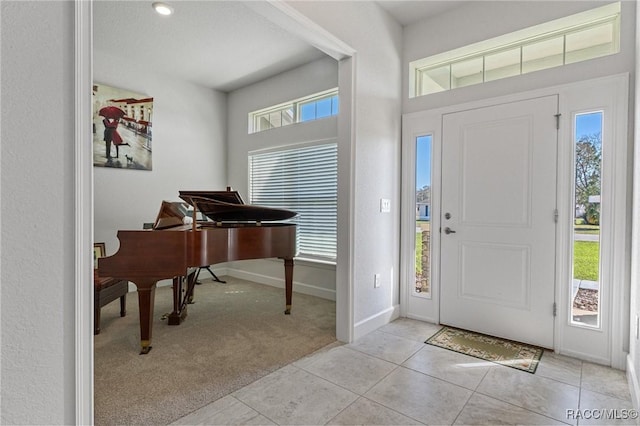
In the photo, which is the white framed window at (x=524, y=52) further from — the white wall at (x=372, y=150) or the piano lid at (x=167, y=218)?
the piano lid at (x=167, y=218)

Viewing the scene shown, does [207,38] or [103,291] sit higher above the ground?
[207,38]

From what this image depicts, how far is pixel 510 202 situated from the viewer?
257 centimetres

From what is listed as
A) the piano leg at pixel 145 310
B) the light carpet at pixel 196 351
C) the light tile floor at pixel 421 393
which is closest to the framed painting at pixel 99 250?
the light carpet at pixel 196 351

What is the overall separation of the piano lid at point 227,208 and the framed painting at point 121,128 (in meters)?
1.83

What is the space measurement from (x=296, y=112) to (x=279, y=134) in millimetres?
379

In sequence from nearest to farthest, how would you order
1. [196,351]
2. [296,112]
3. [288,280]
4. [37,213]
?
[37,213]
[196,351]
[288,280]
[296,112]

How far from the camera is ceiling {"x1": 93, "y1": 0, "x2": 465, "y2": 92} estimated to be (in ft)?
9.29

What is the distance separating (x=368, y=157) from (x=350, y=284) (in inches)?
42.5

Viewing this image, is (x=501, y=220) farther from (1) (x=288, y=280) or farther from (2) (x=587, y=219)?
(1) (x=288, y=280)

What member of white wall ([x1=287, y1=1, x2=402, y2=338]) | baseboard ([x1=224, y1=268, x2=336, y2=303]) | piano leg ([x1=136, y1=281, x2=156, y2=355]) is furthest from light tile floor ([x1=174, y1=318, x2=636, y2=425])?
baseboard ([x1=224, y1=268, x2=336, y2=303])

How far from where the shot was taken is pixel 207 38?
3.31 m

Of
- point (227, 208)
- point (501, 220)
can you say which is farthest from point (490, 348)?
point (227, 208)

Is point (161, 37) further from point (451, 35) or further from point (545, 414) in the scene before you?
point (545, 414)

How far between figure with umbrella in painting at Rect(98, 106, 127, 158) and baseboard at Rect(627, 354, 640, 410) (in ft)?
16.2
